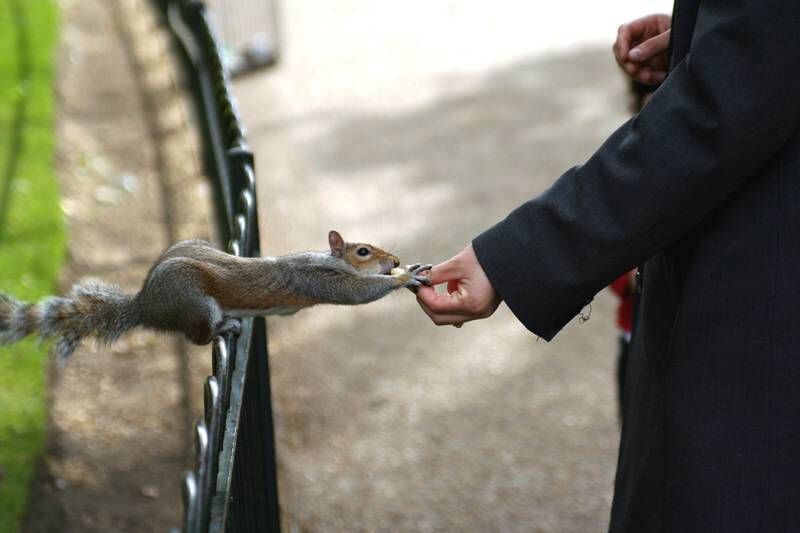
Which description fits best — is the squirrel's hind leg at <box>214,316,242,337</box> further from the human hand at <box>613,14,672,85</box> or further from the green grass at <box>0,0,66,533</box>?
the green grass at <box>0,0,66,533</box>

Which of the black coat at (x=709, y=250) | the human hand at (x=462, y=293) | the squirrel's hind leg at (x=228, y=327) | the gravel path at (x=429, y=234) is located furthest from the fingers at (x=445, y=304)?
the gravel path at (x=429, y=234)

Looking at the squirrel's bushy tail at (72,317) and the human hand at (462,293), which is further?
the squirrel's bushy tail at (72,317)

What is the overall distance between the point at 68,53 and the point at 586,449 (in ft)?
17.1

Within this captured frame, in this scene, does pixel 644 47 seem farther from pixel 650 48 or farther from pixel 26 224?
pixel 26 224

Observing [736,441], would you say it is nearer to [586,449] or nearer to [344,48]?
[586,449]

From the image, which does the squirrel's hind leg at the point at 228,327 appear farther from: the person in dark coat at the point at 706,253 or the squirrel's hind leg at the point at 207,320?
the person in dark coat at the point at 706,253

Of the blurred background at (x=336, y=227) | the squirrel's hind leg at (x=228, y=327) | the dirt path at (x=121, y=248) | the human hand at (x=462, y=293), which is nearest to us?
the human hand at (x=462, y=293)

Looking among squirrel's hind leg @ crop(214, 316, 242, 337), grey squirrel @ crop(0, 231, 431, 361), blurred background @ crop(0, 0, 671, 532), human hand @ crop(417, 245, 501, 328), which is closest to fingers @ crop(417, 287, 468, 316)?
human hand @ crop(417, 245, 501, 328)

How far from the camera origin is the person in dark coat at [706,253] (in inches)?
56.4

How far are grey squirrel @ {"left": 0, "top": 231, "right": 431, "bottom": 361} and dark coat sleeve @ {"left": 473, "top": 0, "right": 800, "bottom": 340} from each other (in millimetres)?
560

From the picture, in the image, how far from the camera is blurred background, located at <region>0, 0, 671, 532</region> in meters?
3.74

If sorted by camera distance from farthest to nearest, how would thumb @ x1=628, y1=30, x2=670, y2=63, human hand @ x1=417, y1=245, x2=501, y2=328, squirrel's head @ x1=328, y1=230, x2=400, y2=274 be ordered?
1. squirrel's head @ x1=328, y1=230, x2=400, y2=274
2. thumb @ x1=628, y1=30, x2=670, y2=63
3. human hand @ x1=417, y1=245, x2=501, y2=328

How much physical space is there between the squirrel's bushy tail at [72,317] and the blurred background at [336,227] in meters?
0.92

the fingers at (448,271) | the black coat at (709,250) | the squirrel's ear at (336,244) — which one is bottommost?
the black coat at (709,250)
